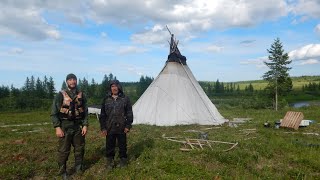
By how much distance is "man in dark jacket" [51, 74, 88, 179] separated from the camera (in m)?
8.23

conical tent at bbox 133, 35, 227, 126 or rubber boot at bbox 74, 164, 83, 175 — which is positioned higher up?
conical tent at bbox 133, 35, 227, 126

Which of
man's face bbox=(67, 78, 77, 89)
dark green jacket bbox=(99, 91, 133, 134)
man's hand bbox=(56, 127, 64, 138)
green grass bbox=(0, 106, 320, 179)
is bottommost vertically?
green grass bbox=(0, 106, 320, 179)

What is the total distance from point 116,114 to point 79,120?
1.06 meters

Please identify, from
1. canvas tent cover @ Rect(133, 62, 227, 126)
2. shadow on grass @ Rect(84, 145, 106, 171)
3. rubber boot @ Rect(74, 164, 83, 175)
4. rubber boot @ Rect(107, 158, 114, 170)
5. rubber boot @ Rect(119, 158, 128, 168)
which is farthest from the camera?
canvas tent cover @ Rect(133, 62, 227, 126)

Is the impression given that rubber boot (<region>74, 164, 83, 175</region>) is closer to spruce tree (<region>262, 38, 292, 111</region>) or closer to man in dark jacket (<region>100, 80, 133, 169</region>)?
man in dark jacket (<region>100, 80, 133, 169</region>)

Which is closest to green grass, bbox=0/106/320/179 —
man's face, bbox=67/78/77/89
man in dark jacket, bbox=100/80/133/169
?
man in dark jacket, bbox=100/80/133/169

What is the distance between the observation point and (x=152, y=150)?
10695mm

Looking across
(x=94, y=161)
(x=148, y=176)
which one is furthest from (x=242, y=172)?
(x=94, y=161)

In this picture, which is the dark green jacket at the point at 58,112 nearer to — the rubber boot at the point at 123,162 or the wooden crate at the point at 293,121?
the rubber boot at the point at 123,162

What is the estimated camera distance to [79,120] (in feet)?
28.0

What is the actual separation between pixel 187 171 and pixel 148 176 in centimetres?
106

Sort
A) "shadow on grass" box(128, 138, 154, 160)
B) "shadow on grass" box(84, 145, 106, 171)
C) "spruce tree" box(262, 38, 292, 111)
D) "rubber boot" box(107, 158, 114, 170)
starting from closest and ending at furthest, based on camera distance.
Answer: "rubber boot" box(107, 158, 114, 170) → "shadow on grass" box(84, 145, 106, 171) → "shadow on grass" box(128, 138, 154, 160) → "spruce tree" box(262, 38, 292, 111)

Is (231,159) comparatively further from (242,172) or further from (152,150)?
(152,150)

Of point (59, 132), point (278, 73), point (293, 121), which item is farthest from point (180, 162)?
point (278, 73)
